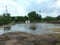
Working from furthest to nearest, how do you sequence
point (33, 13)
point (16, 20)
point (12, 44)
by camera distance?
point (33, 13)
point (16, 20)
point (12, 44)

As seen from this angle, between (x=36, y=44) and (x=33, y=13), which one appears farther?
(x=33, y=13)

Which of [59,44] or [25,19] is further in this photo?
[25,19]

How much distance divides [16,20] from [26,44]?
91594 mm

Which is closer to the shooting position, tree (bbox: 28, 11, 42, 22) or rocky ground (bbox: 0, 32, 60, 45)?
rocky ground (bbox: 0, 32, 60, 45)

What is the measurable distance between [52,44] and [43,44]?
3.05ft

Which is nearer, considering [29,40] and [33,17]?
[29,40]

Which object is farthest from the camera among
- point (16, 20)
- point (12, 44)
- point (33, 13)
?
point (33, 13)

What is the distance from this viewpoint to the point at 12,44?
19.8 metres

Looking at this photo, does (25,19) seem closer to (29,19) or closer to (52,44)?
(29,19)

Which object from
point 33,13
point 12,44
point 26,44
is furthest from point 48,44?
point 33,13

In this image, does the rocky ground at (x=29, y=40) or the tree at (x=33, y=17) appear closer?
the rocky ground at (x=29, y=40)

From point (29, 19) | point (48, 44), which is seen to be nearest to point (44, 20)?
point (29, 19)

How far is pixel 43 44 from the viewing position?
67.9 feet

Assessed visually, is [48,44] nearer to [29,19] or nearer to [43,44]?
[43,44]
